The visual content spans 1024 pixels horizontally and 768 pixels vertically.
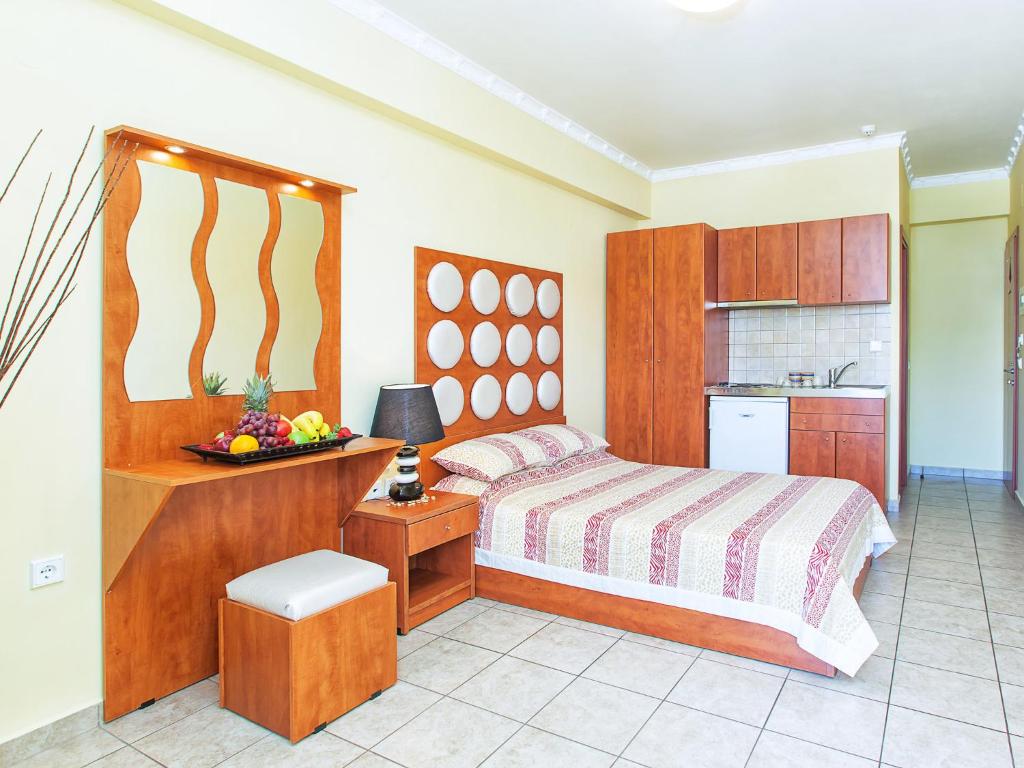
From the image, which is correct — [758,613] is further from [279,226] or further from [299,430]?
[279,226]

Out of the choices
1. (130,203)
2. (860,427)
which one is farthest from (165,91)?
(860,427)

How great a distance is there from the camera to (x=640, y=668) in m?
2.56

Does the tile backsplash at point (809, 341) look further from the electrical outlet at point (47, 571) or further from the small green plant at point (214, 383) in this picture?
the electrical outlet at point (47, 571)

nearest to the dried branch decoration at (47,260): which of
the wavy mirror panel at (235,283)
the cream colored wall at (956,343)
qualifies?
the wavy mirror panel at (235,283)

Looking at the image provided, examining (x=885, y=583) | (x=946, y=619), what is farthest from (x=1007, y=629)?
(x=885, y=583)

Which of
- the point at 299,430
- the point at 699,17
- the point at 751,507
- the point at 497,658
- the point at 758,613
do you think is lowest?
the point at 497,658

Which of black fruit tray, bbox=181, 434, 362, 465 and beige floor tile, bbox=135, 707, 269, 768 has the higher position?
black fruit tray, bbox=181, 434, 362, 465

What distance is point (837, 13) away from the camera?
3.19m

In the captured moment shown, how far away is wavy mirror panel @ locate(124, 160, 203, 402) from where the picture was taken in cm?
228

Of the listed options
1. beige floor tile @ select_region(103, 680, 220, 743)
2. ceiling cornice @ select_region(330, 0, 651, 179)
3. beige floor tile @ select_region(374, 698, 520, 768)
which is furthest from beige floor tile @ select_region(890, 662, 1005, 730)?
ceiling cornice @ select_region(330, 0, 651, 179)

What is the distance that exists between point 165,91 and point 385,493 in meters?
1.89

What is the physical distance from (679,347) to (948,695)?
10.2 ft

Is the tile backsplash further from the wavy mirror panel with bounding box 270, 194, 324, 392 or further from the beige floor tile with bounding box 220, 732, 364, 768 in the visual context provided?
the beige floor tile with bounding box 220, 732, 364, 768

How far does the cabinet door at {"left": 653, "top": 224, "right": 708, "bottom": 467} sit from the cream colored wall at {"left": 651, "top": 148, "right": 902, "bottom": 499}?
28.0 inches
